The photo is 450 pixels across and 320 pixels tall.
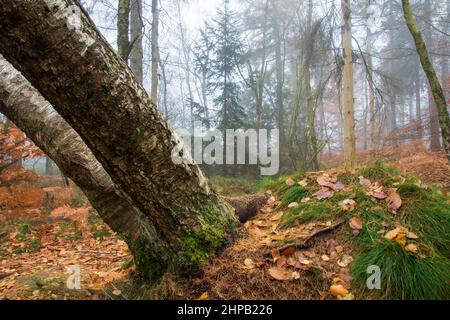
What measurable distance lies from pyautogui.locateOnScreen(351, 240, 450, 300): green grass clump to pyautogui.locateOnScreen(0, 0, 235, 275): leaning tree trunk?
39.2 inches

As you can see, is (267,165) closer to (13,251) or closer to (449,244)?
(13,251)

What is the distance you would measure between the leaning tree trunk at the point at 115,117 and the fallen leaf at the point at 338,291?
2.71 feet

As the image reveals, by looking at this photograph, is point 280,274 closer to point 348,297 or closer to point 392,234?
point 348,297

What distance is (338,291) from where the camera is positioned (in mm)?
1780

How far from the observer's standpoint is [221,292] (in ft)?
6.25

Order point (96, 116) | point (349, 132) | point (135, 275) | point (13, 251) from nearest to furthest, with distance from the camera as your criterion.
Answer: point (96, 116), point (135, 275), point (13, 251), point (349, 132)

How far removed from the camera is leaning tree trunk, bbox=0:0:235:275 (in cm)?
130

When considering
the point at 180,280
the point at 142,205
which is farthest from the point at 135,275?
the point at 142,205

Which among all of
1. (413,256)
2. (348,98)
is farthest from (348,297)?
(348,98)

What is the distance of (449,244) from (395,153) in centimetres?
1246

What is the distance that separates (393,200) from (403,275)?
29.5 inches

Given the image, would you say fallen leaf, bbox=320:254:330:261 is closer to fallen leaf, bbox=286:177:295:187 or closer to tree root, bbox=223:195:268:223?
tree root, bbox=223:195:268:223

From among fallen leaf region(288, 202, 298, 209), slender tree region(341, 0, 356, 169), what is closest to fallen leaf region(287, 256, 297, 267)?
fallen leaf region(288, 202, 298, 209)
